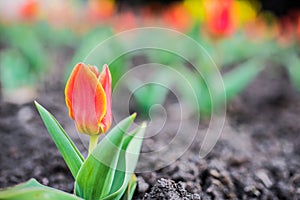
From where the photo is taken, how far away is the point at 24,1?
3256mm

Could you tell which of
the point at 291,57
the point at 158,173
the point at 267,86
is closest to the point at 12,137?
the point at 158,173

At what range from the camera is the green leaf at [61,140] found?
1.17m

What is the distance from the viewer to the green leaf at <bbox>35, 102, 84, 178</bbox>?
117 centimetres

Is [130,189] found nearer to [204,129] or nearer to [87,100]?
[87,100]

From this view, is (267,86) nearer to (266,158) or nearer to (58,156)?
(266,158)

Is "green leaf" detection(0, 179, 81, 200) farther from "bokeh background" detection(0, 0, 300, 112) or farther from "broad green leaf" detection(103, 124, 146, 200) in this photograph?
"bokeh background" detection(0, 0, 300, 112)

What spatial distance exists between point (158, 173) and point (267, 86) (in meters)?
2.18

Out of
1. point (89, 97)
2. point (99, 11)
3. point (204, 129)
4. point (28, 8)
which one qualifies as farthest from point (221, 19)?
point (99, 11)

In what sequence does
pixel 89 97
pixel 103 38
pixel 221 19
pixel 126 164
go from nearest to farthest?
pixel 89 97
pixel 126 164
pixel 221 19
pixel 103 38

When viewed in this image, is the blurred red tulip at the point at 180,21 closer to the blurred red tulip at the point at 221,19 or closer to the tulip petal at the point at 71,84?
the blurred red tulip at the point at 221,19

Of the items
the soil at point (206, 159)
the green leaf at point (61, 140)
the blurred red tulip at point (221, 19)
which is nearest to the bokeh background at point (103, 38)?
the blurred red tulip at point (221, 19)

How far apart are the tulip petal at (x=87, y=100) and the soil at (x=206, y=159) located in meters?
0.28

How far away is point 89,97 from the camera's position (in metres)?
1.11

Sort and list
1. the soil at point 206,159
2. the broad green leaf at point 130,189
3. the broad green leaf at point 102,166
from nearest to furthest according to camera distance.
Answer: the broad green leaf at point 102,166
the broad green leaf at point 130,189
the soil at point 206,159
